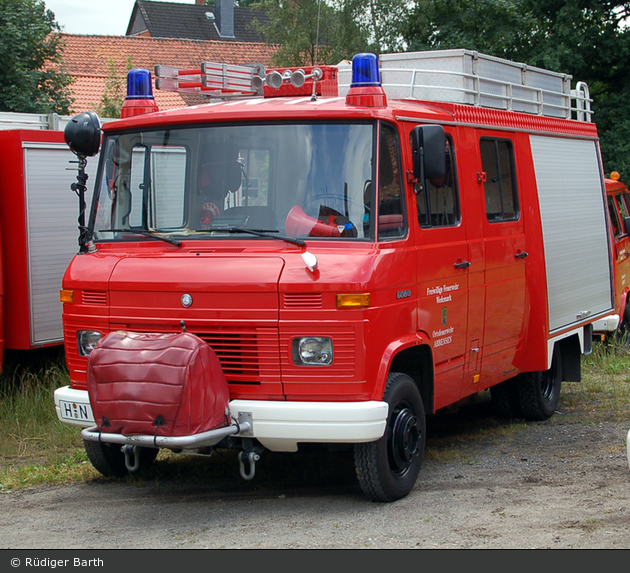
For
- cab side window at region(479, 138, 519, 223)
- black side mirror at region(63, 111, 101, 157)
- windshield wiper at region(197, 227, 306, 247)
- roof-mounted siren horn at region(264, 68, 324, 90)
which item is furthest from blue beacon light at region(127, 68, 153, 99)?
cab side window at region(479, 138, 519, 223)

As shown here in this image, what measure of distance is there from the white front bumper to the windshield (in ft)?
3.46

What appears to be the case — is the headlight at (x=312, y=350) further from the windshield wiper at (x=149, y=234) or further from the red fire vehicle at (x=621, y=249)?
the red fire vehicle at (x=621, y=249)

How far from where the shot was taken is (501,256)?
7312mm

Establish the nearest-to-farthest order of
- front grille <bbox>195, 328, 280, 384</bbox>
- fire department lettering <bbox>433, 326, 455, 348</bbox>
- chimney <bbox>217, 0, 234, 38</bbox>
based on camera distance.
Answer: front grille <bbox>195, 328, 280, 384</bbox>, fire department lettering <bbox>433, 326, 455, 348</bbox>, chimney <bbox>217, 0, 234, 38</bbox>

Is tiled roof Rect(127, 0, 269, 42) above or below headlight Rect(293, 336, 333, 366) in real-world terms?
above

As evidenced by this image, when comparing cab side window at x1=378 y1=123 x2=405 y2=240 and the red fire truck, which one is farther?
cab side window at x1=378 y1=123 x2=405 y2=240

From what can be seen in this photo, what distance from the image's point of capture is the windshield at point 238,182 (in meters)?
5.66

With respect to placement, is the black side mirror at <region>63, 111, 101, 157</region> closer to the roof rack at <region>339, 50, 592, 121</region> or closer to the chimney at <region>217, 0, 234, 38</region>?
the roof rack at <region>339, 50, 592, 121</region>

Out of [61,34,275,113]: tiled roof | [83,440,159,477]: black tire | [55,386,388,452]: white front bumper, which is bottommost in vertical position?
[83,440,159,477]: black tire

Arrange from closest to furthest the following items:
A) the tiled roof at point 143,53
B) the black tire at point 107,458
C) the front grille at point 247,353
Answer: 1. the front grille at point 247,353
2. the black tire at point 107,458
3. the tiled roof at point 143,53

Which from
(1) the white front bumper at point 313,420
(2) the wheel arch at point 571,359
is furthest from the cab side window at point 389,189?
(2) the wheel arch at point 571,359

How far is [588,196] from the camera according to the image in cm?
938

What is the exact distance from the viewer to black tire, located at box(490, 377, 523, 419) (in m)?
8.53

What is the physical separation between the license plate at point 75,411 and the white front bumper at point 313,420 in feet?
3.34
